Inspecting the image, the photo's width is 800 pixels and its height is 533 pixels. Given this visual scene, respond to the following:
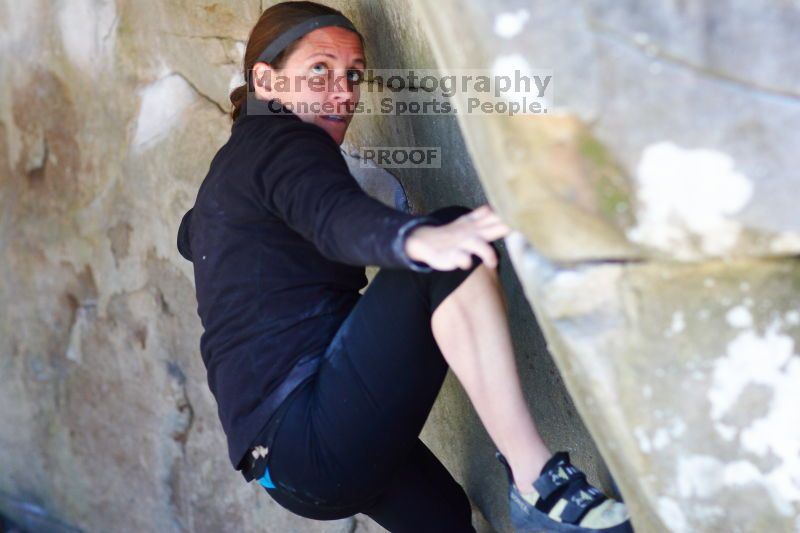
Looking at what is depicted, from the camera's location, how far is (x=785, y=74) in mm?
908

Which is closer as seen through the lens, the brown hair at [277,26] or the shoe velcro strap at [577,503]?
the shoe velcro strap at [577,503]

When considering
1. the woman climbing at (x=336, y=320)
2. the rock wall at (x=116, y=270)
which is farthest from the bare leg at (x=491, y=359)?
the rock wall at (x=116, y=270)

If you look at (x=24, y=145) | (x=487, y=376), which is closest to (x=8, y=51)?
(x=24, y=145)

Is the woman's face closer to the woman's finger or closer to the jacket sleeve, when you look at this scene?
the jacket sleeve

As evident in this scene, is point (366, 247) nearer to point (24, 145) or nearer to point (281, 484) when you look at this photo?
point (281, 484)

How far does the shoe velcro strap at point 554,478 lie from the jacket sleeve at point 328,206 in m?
0.30

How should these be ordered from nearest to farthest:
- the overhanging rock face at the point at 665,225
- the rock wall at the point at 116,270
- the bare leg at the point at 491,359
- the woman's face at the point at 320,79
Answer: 1. the overhanging rock face at the point at 665,225
2. the bare leg at the point at 491,359
3. the woman's face at the point at 320,79
4. the rock wall at the point at 116,270

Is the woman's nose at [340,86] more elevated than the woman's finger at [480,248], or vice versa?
the woman's nose at [340,86]

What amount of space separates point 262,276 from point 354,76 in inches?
19.0

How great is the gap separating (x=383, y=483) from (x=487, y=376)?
1.11 ft

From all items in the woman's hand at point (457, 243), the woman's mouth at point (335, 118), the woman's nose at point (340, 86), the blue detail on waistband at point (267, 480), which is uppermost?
the woman's nose at point (340, 86)

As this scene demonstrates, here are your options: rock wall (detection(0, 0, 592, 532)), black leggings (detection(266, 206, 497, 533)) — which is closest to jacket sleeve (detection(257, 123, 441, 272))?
black leggings (detection(266, 206, 497, 533))

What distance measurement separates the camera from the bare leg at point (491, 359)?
1256 millimetres

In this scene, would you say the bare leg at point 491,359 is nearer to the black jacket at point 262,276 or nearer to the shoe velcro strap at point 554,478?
the shoe velcro strap at point 554,478
